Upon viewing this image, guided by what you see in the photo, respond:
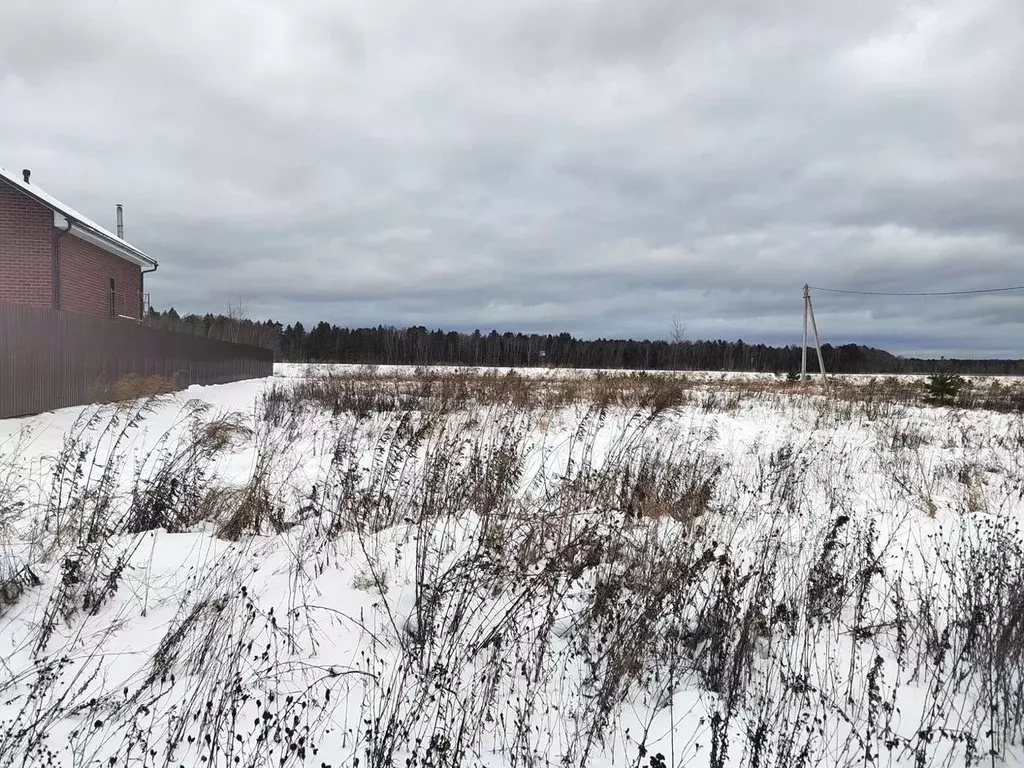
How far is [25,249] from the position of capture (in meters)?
17.6

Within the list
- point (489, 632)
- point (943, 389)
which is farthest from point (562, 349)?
point (489, 632)

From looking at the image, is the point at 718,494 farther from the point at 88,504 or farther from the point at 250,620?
the point at 88,504

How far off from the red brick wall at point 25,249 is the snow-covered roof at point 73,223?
368 mm

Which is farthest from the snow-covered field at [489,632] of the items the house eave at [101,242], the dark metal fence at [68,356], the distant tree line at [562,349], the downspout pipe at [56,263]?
the distant tree line at [562,349]

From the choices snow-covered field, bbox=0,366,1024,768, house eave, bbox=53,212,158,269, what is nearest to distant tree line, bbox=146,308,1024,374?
house eave, bbox=53,212,158,269

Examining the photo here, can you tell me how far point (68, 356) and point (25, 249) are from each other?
826cm

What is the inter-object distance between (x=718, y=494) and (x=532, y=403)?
6.56 meters

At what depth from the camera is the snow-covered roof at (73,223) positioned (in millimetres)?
17250

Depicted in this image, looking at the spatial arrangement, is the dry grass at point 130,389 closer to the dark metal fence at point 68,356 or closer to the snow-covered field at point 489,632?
the dark metal fence at point 68,356

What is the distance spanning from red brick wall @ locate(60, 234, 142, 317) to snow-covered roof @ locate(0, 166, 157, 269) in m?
0.25

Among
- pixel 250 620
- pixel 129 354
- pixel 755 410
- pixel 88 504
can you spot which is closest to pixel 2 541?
pixel 88 504

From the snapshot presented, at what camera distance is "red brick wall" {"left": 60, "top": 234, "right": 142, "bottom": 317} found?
18.5 metres

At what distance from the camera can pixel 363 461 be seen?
24.8 feet

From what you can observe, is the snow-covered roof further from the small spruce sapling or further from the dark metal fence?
the small spruce sapling
